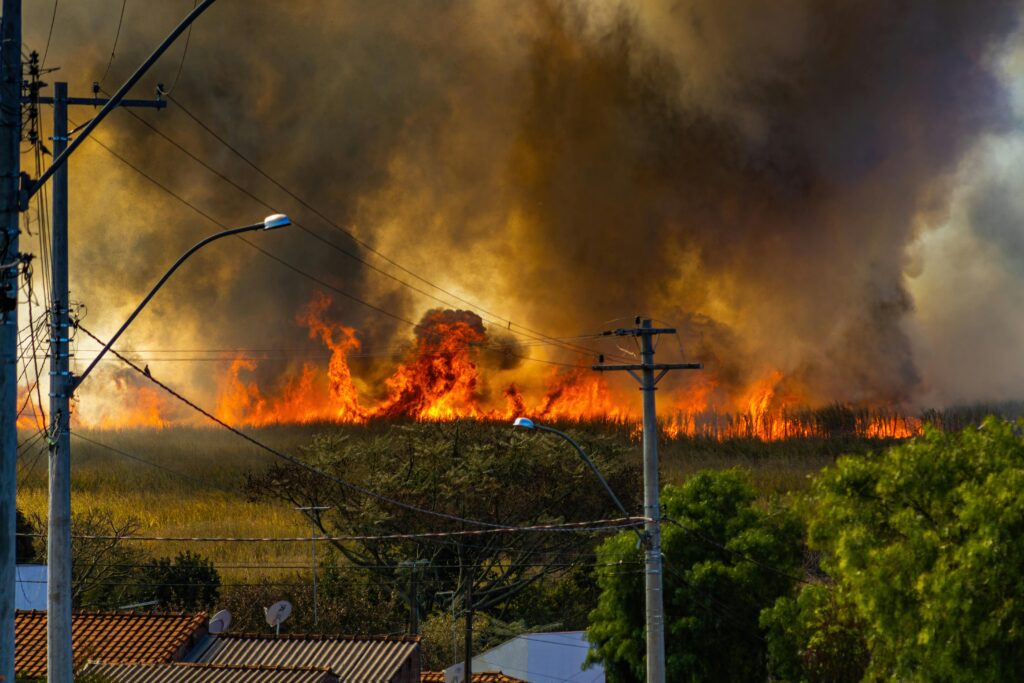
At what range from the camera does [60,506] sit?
747 inches

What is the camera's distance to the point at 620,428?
118312 millimetres

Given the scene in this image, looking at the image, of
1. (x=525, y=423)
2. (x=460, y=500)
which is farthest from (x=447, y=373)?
(x=525, y=423)

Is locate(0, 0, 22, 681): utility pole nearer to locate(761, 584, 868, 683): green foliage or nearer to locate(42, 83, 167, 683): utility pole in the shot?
locate(42, 83, 167, 683): utility pole

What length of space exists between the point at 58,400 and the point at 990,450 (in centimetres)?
2588

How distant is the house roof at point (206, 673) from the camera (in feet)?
124

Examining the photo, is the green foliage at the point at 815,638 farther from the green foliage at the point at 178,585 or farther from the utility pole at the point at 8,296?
the green foliage at the point at 178,585

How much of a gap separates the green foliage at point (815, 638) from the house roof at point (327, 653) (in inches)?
442

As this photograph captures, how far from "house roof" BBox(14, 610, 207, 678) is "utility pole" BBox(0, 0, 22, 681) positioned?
1080 inches

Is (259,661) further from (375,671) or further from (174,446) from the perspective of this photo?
(174,446)

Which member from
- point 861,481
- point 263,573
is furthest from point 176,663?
point 263,573

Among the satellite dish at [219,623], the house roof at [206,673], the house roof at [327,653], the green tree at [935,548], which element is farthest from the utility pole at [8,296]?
the satellite dish at [219,623]

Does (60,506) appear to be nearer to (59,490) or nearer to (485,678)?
(59,490)

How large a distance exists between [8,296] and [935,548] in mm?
26812

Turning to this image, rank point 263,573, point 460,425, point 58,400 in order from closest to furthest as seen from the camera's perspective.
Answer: point 58,400
point 460,425
point 263,573
